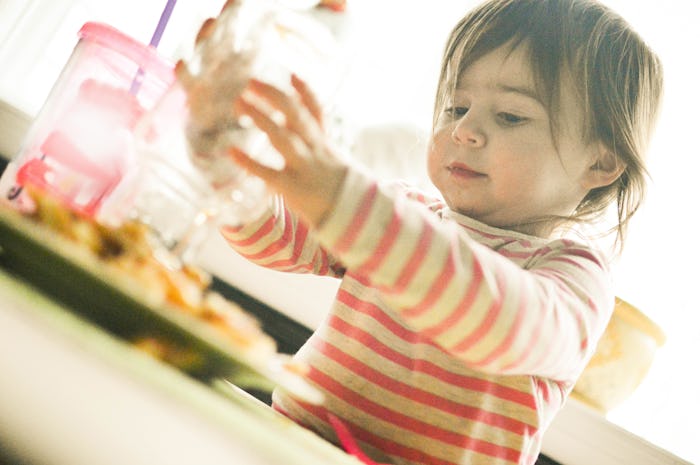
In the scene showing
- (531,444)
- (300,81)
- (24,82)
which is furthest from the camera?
(24,82)

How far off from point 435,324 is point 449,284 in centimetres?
3

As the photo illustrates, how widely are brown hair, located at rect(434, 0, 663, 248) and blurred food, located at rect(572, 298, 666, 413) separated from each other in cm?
22

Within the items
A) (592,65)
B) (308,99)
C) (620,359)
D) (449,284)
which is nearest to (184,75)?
(308,99)

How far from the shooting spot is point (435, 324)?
0.40 metres

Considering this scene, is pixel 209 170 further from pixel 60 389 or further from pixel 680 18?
pixel 680 18

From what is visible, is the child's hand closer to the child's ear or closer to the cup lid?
the child's ear

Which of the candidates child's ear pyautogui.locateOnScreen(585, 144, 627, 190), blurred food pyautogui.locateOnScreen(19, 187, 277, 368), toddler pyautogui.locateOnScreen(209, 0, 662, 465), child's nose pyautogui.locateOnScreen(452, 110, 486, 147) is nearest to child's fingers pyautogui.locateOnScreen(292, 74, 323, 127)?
toddler pyautogui.locateOnScreen(209, 0, 662, 465)

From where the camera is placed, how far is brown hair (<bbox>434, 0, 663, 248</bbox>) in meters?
0.68

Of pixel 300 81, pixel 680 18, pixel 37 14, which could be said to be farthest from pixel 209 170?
pixel 680 18

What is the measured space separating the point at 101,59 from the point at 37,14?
1.65ft

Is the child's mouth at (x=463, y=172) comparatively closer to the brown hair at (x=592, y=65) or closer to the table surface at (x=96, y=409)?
the brown hair at (x=592, y=65)

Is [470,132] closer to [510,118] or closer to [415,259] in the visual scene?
[510,118]

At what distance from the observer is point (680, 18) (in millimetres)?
1227

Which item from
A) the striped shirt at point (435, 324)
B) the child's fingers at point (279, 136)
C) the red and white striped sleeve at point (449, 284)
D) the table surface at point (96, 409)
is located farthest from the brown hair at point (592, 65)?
the table surface at point (96, 409)
